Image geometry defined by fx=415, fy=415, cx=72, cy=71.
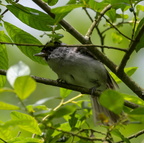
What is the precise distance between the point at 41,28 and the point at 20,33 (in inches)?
11.1

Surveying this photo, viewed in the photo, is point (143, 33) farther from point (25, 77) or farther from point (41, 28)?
point (25, 77)

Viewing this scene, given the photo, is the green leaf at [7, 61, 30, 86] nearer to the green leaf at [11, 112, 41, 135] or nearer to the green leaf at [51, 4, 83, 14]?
the green leaf at [11, 112, 41, 135]

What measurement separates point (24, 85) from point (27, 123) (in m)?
0.31

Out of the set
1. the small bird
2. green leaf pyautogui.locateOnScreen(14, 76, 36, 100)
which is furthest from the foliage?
the small bird

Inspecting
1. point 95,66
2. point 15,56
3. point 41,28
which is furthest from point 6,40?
point 15,56

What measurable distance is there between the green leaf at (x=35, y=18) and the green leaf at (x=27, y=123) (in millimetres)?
653

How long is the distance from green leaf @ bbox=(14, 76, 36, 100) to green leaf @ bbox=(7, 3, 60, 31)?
1091 mm

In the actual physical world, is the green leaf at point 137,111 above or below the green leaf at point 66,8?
below

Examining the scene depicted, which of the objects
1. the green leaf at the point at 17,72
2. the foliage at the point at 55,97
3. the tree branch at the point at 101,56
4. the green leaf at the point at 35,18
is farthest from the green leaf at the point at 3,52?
the green leaf at the point at 17,72

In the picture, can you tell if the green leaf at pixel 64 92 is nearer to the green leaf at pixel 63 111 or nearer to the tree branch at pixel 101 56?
the tree branch at pixel 101 56

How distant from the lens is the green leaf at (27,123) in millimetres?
1733

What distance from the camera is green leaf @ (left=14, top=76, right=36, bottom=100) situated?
62.2 inches

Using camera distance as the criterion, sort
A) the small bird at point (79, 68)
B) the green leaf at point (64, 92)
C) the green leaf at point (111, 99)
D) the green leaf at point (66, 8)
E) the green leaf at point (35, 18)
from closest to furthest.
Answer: the green leaf at point (111, 99)
the green leaf at point (66, 8)
the green leaf at point (35, 18)
the green leaf at point (64, 92)
the small bird at point (79, 68)

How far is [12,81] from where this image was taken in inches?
64.2
